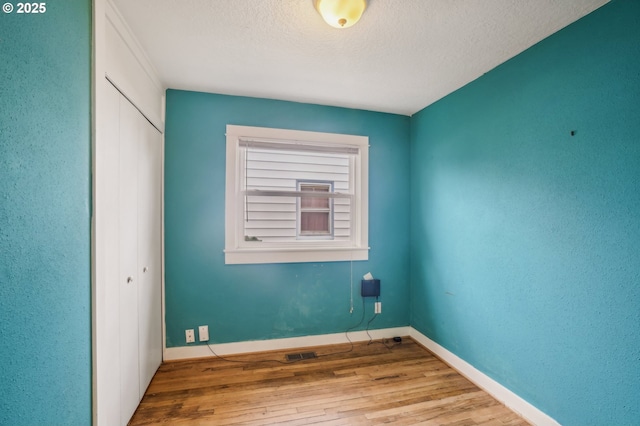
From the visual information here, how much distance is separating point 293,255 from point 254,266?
0.39 meters

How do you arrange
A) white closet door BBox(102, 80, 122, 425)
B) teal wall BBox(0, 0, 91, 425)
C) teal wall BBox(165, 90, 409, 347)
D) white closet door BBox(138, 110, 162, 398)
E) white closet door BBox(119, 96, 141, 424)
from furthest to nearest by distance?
teal wall BBox(165, 90, 409, 347), white closet door BBox(138, 110, 162, 398), white closet door BBox(119, 96, 141, 424), white closet door BBox(102, 80, 122, 425), teal wall BBox(0, 0, 91, 425)

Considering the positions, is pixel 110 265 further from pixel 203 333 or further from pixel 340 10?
pixel 340 10

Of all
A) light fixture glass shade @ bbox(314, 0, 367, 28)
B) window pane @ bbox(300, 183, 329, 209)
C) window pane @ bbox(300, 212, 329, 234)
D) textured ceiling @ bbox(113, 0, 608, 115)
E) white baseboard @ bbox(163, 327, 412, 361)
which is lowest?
white baseboard @ bbox(163, 327, 412, 361)

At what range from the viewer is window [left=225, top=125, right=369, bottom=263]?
8.20 ft

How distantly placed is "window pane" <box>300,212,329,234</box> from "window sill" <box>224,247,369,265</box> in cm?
23

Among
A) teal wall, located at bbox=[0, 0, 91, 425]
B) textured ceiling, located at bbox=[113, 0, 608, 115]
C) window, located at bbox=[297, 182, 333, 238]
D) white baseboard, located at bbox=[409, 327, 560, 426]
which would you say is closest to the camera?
teal wall, located at bbox=[0, 0, 91, 425]

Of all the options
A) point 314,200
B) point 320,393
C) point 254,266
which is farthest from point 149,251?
point 320,393

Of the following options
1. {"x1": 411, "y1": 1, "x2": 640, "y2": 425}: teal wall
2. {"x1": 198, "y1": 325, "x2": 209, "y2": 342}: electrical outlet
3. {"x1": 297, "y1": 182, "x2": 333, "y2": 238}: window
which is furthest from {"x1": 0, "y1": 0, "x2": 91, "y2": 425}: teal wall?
{"x1": 411, "y1": 1, "x2": 640, "y2": 425}: teal wall

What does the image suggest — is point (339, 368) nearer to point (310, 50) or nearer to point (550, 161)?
point (550, 161)

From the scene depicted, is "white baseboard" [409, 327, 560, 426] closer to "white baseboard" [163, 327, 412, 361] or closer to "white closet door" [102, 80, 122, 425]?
"white baseboard" [163, 327, 412, 361]

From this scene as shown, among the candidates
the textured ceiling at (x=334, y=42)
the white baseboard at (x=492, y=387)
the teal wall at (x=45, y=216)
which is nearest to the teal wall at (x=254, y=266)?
the textured ceiling at (x=334, y=42)

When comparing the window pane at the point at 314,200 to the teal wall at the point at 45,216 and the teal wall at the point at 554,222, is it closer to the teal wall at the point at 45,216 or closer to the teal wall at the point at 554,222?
the teal wall at the point at 554,222

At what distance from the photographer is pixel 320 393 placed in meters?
1.95

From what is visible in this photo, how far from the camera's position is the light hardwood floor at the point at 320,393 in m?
1.71
